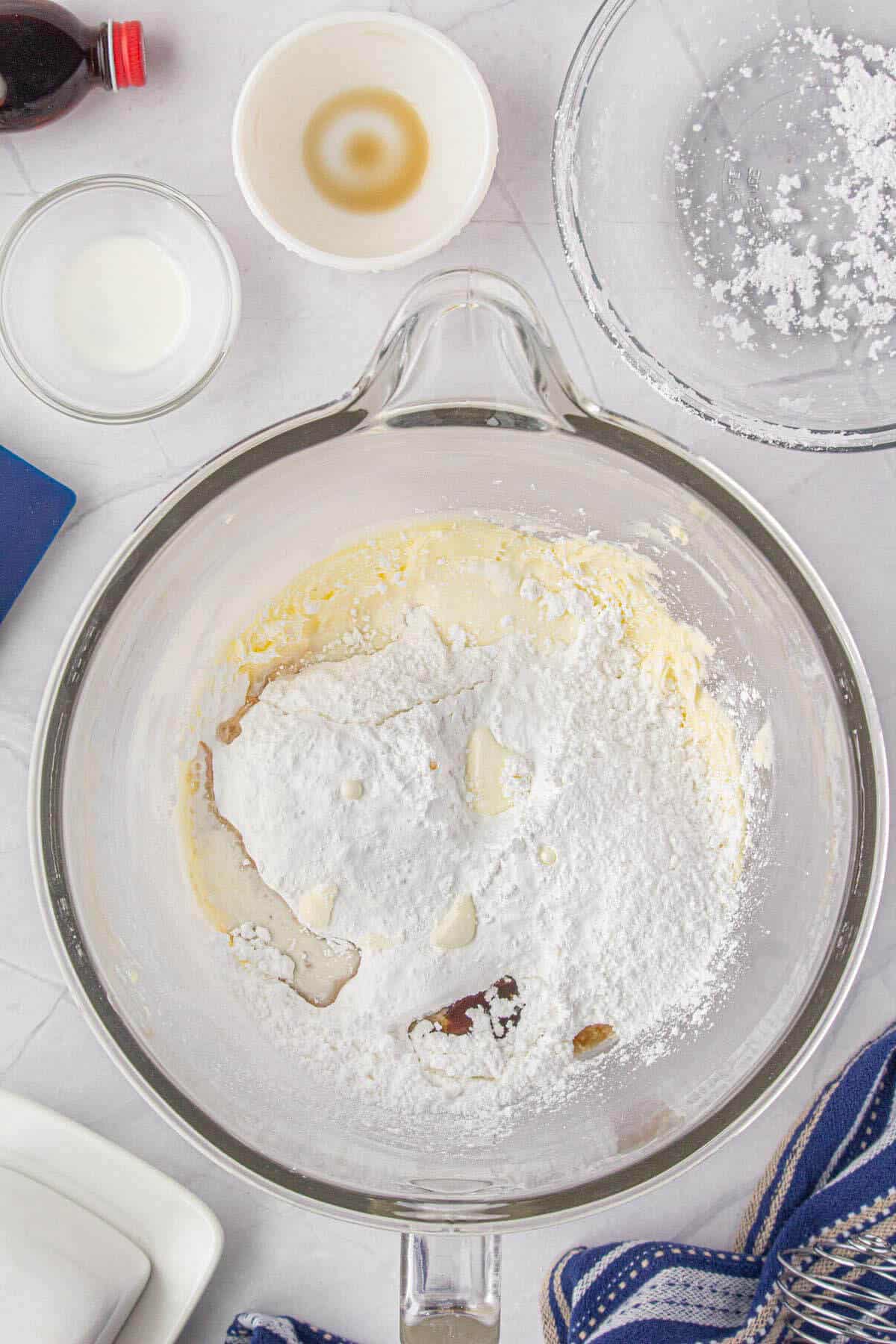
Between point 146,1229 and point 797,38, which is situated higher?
point 797,38

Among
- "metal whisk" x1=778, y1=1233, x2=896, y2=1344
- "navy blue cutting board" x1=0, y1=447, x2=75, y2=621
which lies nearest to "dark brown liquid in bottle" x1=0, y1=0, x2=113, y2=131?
"navy blue cutting board" x1=0, y1=447, x2=75, y2=621

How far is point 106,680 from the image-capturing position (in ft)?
3.49

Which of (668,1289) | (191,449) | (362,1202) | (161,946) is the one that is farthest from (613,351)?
(668,1289)

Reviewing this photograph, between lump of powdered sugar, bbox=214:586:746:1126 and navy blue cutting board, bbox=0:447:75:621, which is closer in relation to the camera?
lump of powdered sugar, bbox=214:586:746:1126

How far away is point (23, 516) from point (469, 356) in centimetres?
54

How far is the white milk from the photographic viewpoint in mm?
1224

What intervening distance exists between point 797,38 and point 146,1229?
153 cm

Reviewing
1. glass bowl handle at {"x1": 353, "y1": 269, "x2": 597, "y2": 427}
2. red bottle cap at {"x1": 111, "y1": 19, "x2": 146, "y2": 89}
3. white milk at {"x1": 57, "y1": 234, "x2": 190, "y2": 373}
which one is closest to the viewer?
glass bowl handle at {"x1": 353, "y1": 269, "x2": 597, "y2": 427}

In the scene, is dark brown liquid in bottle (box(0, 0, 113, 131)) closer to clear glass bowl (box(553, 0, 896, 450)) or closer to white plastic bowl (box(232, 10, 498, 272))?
white plastic bowl (box(232, 10, 498, 272))

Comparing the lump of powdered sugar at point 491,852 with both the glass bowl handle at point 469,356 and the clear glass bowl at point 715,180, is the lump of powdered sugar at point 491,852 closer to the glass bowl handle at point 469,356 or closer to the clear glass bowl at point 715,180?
the glass bowl handle at point 469,356

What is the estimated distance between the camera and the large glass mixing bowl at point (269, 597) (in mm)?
1021

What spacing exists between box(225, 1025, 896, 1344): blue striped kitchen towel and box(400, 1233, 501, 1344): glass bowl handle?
180 mm

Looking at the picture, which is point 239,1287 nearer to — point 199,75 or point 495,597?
point 495,597

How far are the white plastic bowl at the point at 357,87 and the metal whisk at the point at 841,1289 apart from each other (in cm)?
117
